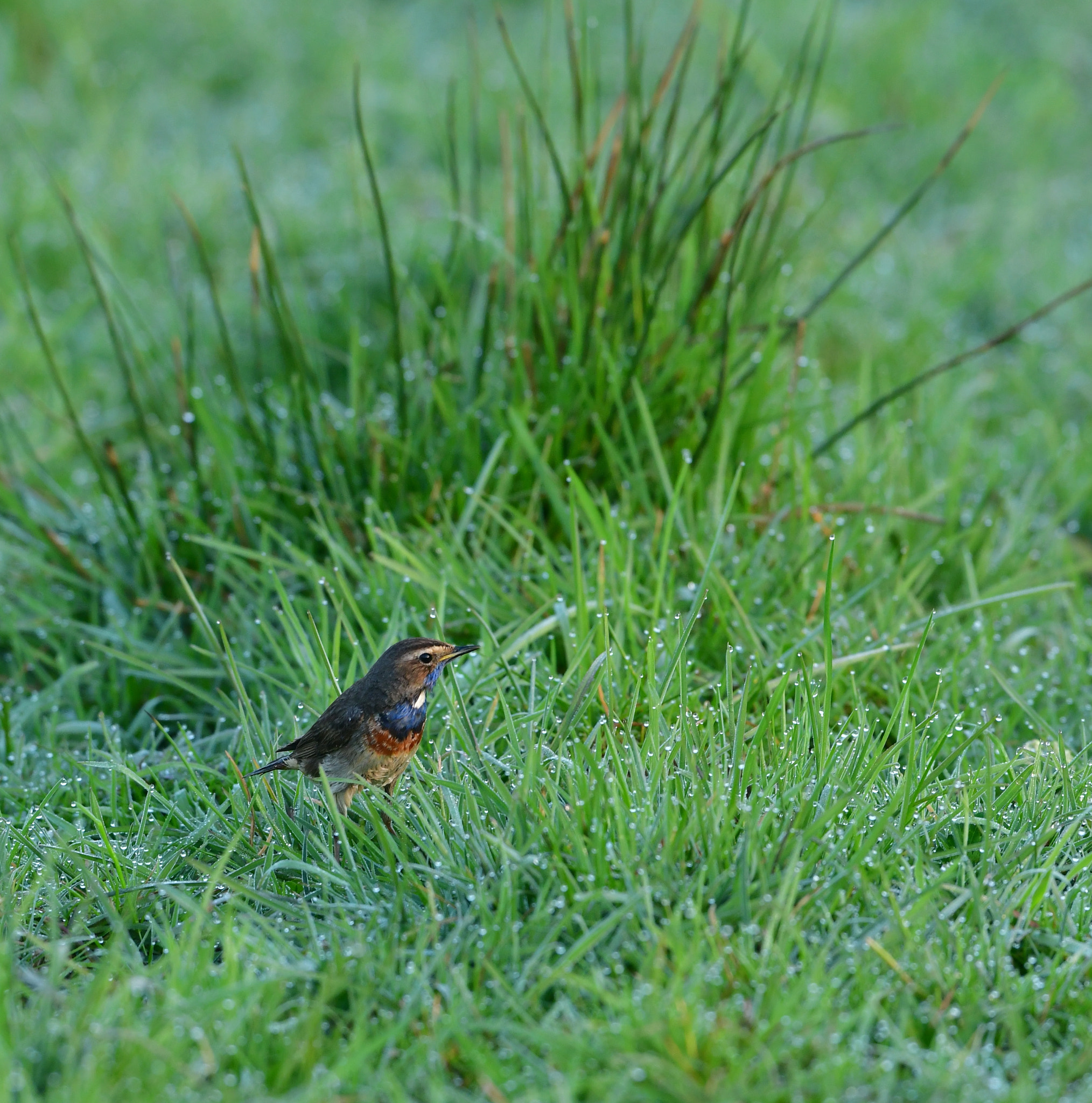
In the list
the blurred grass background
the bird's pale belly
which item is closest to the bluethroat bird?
the bird's pale belly

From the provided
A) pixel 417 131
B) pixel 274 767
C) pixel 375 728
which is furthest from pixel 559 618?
pixel 417 131

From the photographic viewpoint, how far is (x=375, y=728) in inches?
97.8

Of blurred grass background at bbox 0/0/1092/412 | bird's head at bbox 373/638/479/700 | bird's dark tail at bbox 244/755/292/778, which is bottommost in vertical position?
bird's dark tail at bbox 244/755/292/778

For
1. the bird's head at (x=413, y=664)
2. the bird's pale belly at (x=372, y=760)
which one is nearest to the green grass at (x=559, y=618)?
the bird's pale belly at (x=372, y=760)

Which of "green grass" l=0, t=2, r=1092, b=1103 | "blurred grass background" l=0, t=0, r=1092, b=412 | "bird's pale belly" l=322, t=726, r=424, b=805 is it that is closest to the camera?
"green grass" l=0, t=2, r=1092, b=1103

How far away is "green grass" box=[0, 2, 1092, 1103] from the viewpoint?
199 cm

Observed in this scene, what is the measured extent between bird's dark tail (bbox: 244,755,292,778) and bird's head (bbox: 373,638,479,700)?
0.87 ft

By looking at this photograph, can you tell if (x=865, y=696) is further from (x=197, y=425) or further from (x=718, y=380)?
(x=197, y=425)

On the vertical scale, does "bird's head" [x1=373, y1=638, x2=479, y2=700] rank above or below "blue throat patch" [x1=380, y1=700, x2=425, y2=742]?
above

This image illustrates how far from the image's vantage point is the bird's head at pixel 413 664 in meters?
2.55

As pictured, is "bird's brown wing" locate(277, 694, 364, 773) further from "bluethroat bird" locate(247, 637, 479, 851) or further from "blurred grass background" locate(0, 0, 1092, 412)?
"blurred grass background" locate(0, 0, 1092, 412)

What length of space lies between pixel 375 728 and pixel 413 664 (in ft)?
0.54

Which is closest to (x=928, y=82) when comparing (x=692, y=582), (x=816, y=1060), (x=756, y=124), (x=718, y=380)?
(x=756, y=124)

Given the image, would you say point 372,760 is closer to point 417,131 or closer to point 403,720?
point 403,720
